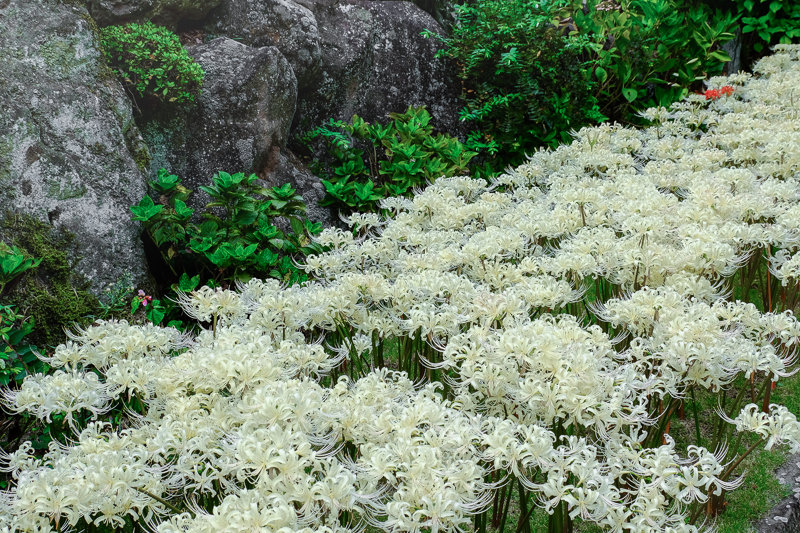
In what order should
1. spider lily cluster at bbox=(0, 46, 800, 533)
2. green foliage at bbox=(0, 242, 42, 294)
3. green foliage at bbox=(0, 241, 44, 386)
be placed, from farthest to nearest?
green foliage at bbox=(0, 242, 42, 294) → green foliage at bbox=(0, 241, 44, 386) → spider lily cluster at bbox=(0, 46, 800, 533)

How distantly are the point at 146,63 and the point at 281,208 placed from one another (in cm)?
178

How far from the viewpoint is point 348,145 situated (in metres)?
7.20

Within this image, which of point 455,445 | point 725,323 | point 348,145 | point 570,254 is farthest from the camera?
point 348,145

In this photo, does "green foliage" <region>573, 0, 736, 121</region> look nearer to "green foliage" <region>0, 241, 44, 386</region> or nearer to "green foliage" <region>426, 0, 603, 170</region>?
"green foliage" <region>426, 0, 603, 170</region>

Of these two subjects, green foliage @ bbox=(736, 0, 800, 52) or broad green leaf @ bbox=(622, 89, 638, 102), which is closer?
broad green leaf @ bbox=(622, 89, 638, 102)

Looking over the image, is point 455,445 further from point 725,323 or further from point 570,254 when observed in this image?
point 570,254

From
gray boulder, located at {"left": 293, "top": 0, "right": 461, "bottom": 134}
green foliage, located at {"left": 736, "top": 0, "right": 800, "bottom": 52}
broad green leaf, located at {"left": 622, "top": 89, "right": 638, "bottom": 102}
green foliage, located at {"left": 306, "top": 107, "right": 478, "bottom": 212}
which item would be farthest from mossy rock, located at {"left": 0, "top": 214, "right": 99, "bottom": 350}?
green foliage, located at {"left": 736, "top": 0, "right": 800, "bottom": 52}

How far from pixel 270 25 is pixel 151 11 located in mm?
1189

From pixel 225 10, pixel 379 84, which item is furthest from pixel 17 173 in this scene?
pixel 379 84

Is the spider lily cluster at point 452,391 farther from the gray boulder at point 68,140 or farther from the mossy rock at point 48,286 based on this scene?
the gray boulder at point 68,140

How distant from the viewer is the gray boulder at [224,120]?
19.6ft

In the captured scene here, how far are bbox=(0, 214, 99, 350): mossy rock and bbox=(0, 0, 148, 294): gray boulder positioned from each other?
8 centimetres

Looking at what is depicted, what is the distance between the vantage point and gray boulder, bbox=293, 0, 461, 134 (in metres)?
7.42

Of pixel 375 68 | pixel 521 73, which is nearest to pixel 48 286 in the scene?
pixel 375 68
